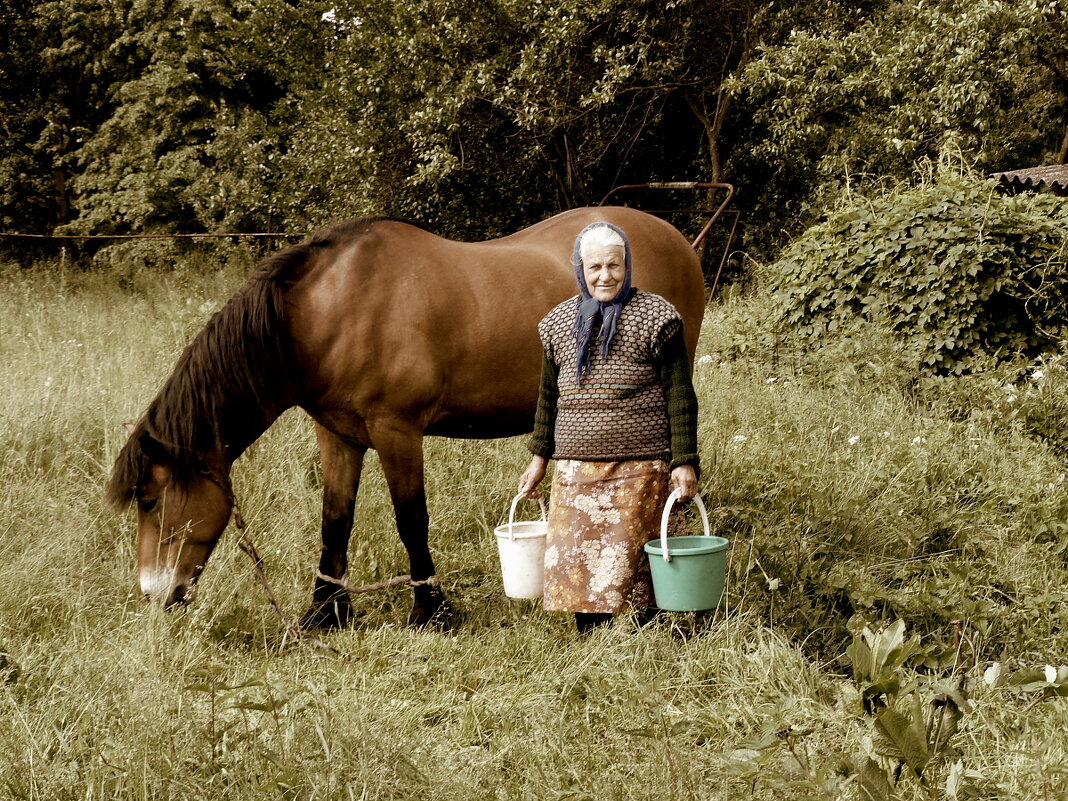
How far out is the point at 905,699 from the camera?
2.72m

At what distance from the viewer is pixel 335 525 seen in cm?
376

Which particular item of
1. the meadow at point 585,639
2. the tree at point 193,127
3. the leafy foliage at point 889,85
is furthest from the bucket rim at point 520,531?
the tree at point 193,127

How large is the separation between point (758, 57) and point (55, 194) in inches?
478

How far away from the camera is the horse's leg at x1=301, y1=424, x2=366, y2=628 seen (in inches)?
145

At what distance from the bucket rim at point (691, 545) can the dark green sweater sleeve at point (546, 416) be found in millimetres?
515

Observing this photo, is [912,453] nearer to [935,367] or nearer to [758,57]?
[935,367]

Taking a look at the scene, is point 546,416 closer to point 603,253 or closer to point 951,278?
point 603,253

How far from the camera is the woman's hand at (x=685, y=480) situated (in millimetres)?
2848

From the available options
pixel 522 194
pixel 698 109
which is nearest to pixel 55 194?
pixel 522 194

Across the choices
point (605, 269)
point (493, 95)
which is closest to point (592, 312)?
point (605, 269)

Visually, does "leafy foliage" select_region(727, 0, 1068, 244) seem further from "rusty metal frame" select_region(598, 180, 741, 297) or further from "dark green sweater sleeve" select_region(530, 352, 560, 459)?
"dark green sweater sleeve" select_region(530, 352, 560, 459)

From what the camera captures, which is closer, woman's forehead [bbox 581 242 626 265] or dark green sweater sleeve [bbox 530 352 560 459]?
woman's forehead [bbox 581 242 626 265]

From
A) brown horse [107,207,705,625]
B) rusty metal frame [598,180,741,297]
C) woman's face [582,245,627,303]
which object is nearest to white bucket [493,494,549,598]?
brown horse [107,207,705,625]

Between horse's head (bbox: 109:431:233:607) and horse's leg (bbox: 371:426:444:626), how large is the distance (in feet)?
2.07
